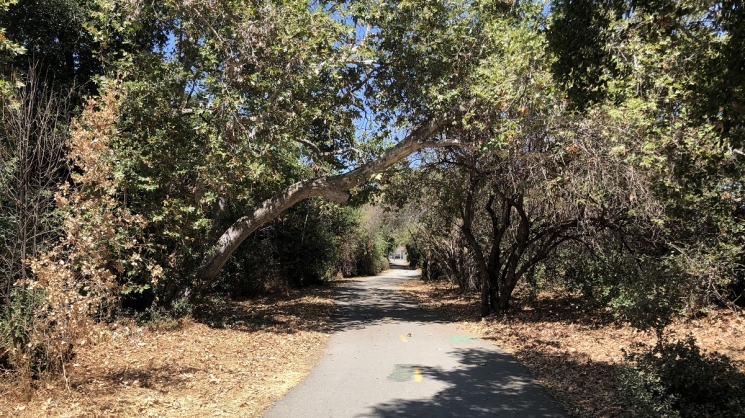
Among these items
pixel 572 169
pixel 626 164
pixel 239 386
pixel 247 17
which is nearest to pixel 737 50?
pixel 626 164

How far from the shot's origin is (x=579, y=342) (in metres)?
9.75

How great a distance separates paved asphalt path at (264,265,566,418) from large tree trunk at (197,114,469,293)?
3.62m

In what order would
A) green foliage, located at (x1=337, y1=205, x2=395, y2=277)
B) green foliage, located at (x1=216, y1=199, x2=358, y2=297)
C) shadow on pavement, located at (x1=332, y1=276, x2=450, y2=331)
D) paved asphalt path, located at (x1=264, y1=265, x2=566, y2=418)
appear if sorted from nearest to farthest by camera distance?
paved asphalt path, located at (x1=264, y1=265, x2=566, y2=418)
shadow on pavement, located at (x1=332, y1=276, x2=450, y2=331)
green foliage, located at (x1=216, y1=199, x2=358, y2=297)
green foliage, located at (x1=337, y1=205, x2=395, y2=277)

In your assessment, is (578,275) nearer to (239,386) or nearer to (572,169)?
(572,169)

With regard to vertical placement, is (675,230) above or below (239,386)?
above

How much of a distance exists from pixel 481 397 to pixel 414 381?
1.13m

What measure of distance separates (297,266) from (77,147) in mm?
18527

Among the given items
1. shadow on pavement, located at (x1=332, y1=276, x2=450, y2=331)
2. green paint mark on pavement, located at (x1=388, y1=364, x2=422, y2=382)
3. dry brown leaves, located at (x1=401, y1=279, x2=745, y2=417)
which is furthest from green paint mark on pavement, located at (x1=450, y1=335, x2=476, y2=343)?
green paint mark on pavement, located at (x1=388, y1=364, x2=422, y2=382)

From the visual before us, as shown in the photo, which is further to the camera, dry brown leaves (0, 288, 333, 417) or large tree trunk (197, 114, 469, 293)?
large tree trunk (197, 114, 469, 293)

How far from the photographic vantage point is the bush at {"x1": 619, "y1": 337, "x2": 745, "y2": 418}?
4.60 metres

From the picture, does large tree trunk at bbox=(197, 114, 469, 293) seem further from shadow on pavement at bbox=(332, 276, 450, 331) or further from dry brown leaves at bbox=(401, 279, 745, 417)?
dry brown leaves at bbox=(401, 279, 745, 417)

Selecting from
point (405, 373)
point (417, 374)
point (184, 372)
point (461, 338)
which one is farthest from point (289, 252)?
point (417, 374)

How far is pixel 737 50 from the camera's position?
4.30 meters

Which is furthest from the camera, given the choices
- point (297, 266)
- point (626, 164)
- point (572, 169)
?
point (297, 266)
